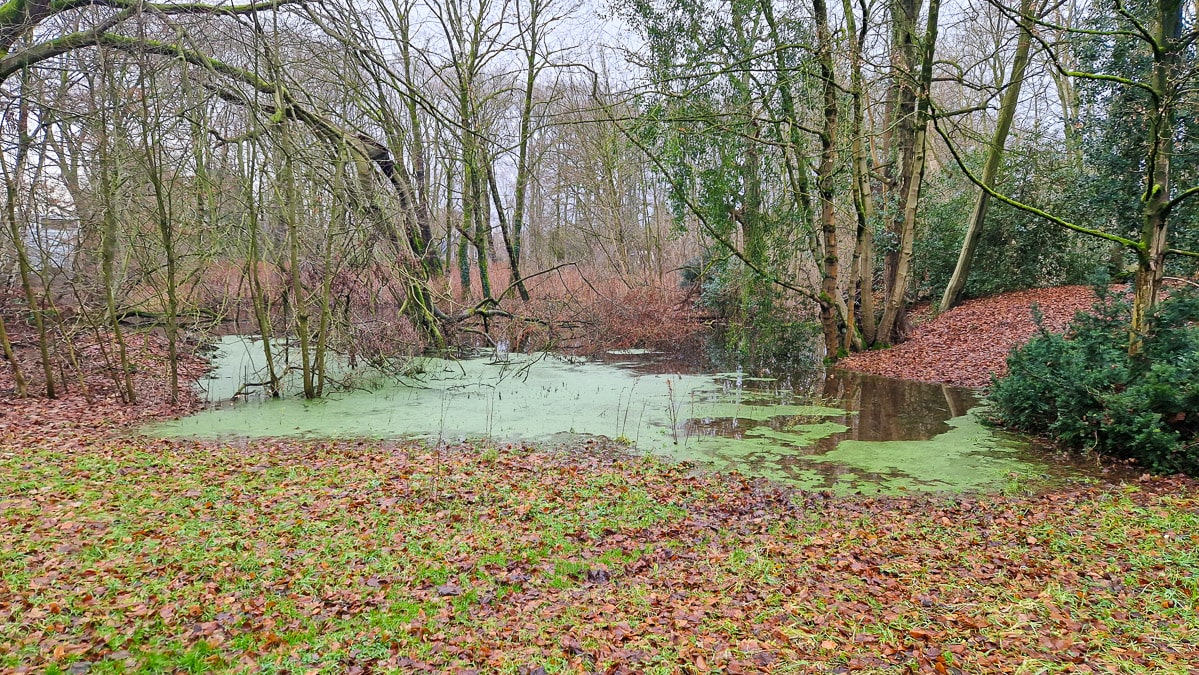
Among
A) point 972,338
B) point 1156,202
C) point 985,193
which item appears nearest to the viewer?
point 1156,202

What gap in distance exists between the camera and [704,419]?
909cm

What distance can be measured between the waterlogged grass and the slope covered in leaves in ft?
21.1

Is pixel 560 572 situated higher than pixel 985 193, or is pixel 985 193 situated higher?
pixel 985 193

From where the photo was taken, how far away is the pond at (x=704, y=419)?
22.5 feet

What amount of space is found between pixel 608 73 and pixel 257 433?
17300mm

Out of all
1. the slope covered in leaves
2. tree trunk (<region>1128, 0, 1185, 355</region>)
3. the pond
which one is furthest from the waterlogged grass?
the slope covered in leaves

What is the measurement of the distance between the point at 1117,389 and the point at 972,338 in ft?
25.0

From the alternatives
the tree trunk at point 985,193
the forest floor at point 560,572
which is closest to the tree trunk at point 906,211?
the tree trunk at point 985,193

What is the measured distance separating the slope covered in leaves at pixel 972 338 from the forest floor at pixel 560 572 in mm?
6273

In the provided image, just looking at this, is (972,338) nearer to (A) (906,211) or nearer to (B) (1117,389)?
(A) (906,211)

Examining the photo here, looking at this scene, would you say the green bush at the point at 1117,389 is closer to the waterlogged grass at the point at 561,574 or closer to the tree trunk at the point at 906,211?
the waterlogged grass at the point at 561,574

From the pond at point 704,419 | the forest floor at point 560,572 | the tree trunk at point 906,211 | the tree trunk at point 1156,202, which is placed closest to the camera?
the forest floor at point 560,572

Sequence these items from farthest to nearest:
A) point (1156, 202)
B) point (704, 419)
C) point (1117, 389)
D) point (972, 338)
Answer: point (972, 338) → point (704, 419) → point (1117, 389) → point (1156, 202)

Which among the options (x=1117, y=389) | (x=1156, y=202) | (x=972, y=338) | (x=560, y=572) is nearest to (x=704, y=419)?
(x=1117, y=389)
